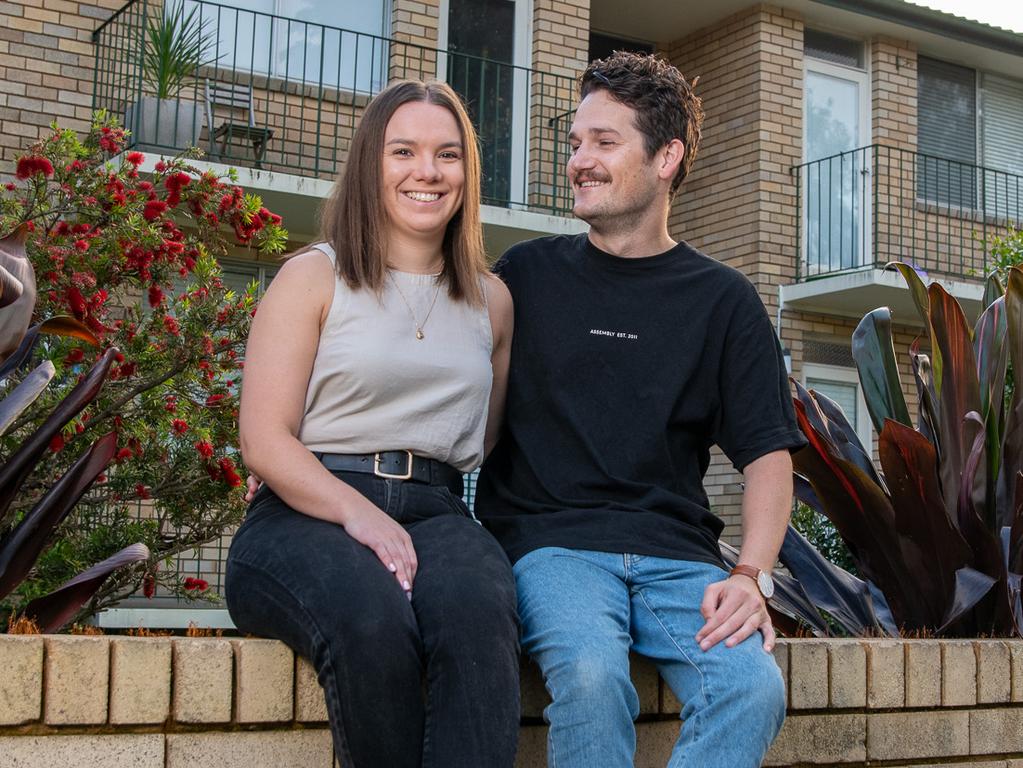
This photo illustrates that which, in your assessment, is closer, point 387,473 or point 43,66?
point 387,473

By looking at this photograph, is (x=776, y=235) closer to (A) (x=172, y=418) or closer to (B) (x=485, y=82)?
(B) (x=485, y=82)

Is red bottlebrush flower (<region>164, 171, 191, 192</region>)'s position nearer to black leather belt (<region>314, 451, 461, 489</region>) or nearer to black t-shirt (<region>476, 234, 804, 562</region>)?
black t-shirt (<region>476, 234, 804, 562</region>)

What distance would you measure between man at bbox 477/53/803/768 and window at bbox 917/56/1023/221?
464 inches

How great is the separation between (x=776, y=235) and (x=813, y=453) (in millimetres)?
9523

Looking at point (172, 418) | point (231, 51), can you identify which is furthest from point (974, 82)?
point (172, 418)

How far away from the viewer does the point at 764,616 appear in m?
2.84

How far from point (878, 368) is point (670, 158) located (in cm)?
141

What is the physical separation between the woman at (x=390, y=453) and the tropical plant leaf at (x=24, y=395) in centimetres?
46

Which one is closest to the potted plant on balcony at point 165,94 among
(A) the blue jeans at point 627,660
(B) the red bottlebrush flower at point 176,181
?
(B) the red bottlebrush flower at point 176,181

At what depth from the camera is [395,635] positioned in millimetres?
2340

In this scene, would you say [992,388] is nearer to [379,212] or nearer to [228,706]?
[379,212]

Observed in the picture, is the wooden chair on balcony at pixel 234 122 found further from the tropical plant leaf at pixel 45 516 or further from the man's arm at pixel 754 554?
the man's arm at pixel 754 554

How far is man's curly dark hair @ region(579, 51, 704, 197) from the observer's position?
11.0 ft

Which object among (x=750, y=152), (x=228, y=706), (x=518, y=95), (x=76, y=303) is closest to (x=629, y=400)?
(x=228, y=706)
